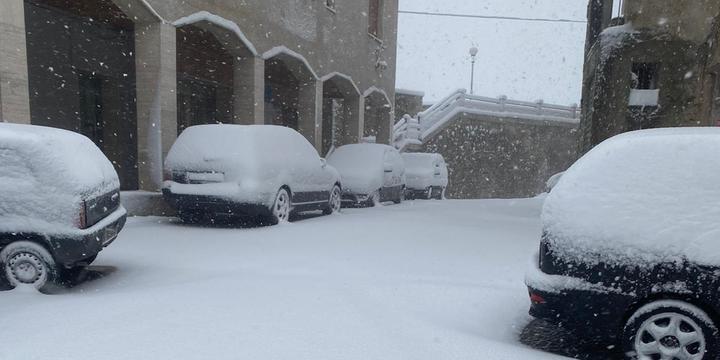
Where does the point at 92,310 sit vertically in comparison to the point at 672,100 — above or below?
below

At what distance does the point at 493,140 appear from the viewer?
24.6 m

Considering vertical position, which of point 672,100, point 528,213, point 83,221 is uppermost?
point 672,100

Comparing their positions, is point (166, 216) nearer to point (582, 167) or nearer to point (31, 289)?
point (31, 289)

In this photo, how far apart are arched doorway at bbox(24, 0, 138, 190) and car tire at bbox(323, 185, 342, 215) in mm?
5857

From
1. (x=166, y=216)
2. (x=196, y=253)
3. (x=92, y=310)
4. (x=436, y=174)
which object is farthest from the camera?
(x=436, y=174)

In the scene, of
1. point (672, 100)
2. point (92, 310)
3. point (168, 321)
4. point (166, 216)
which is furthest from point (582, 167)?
point (672, 100)

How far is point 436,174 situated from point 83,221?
13.5 meters

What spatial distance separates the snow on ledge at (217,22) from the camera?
383 inches

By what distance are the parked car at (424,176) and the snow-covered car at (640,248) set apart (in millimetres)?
12862

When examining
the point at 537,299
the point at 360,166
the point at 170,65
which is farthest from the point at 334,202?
the point at 537,299

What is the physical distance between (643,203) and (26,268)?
478cm

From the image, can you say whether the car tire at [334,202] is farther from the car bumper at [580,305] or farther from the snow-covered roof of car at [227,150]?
the car bumper at [580,305]

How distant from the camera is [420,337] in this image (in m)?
3.17

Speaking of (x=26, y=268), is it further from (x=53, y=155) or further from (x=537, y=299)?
(x=537, y=299)
